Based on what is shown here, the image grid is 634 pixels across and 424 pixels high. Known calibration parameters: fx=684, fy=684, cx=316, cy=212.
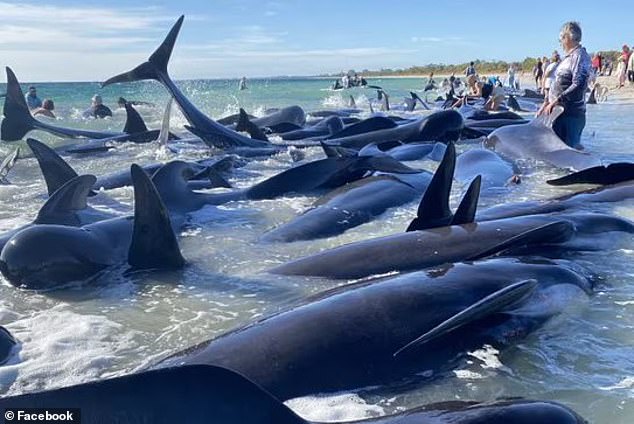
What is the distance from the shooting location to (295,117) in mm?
19609

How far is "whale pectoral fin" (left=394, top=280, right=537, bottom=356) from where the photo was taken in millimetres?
3576

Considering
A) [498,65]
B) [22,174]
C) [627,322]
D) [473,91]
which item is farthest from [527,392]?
[498,65]

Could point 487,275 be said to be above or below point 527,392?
above

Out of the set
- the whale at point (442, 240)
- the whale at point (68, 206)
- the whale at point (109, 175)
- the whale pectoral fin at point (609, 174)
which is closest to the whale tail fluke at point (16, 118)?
the whale at point (109, 175)

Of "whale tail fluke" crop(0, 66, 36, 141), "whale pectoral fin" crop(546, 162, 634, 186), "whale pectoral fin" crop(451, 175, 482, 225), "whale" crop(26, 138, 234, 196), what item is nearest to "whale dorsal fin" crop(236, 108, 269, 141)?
"whale" crop(26, 138, 234, 196)

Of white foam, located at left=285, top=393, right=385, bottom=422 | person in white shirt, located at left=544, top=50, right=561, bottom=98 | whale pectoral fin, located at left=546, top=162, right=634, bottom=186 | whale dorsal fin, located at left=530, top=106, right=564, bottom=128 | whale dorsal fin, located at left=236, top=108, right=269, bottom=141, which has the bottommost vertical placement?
white foam, located at left=285, top=393, right=385, bottom=422

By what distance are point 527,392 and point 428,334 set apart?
58 cm

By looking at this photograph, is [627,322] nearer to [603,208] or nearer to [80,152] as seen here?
[603,208]

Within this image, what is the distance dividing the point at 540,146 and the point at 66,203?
7.54 meters

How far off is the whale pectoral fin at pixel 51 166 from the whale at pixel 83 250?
2.86 m

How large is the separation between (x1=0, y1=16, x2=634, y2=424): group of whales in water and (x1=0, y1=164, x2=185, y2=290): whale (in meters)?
0.01

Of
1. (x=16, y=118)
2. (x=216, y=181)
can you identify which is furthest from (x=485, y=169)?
(x=16, y=118)

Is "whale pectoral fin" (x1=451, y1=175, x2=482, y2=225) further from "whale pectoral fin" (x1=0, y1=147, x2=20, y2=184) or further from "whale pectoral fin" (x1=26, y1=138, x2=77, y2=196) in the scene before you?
"whale pectoral fin" (x1=0, y1=147, x2=20, y2=184)

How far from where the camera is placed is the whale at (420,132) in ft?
43.6
